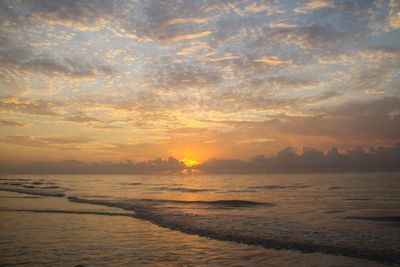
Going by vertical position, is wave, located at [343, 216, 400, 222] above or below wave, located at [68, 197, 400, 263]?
below

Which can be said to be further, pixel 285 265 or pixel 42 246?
pixel 42 246

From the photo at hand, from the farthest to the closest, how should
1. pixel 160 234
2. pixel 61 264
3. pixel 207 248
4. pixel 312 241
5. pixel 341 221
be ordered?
pixel 341 221
pixel 160 234
pixel 312 241
pixel 207 248
pixel 61 264

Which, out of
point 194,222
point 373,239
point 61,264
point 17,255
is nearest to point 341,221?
point 373,239

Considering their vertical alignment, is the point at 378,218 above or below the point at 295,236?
below

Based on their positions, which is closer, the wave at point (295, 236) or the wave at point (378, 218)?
the wave at point (295, 236)

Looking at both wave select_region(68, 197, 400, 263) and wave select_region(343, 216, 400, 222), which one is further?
wave select_region(343, 216, 400, 222)

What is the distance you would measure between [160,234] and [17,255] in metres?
6.52

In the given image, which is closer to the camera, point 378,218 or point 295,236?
point 295,236

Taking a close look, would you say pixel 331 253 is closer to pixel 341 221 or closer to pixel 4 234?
pixel 341 221

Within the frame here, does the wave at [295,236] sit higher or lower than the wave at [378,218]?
higher

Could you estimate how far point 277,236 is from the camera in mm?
13367

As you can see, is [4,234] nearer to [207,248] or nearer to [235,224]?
[207,248]

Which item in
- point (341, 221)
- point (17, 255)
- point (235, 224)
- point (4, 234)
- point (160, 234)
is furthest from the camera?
point (341, 221)

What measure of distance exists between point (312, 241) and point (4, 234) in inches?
608
